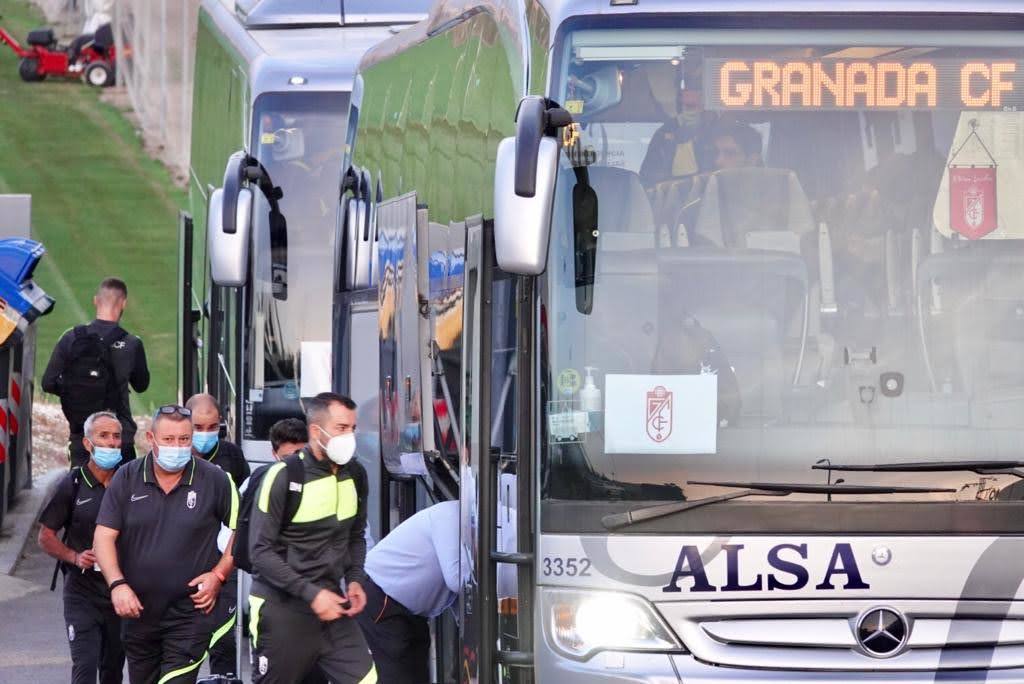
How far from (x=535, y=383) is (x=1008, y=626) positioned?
1.77 metres

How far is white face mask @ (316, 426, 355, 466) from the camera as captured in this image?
28.8 ft

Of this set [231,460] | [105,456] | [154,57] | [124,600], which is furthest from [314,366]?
[154,57]

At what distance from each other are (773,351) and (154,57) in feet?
158

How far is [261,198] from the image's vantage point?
15094 mm

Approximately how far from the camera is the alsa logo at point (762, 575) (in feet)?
23.7

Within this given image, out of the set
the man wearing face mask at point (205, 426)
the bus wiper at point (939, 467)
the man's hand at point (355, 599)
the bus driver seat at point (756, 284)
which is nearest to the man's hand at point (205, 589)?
the man's hand at point (355, 599)

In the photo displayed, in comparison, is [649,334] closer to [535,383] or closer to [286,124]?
[535,383]

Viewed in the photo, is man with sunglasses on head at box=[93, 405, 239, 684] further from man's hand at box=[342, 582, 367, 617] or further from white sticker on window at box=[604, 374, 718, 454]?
white sticker on window at box=[604, 374, 718, 454]

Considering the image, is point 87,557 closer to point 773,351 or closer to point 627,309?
point 627,309

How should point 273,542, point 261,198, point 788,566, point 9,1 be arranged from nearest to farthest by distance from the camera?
point 788,566, point 273,542, point 261,198, point 9,1

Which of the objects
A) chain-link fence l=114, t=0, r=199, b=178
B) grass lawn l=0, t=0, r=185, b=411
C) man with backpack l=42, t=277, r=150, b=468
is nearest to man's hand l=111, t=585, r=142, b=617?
man with backpack l=42, t=277, r=150, b=468

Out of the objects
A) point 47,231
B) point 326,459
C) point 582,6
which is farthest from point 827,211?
point 47,231

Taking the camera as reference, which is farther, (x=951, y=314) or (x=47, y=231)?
(x=47, y=231)

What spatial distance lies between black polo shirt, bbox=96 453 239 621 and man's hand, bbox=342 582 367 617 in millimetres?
1137
